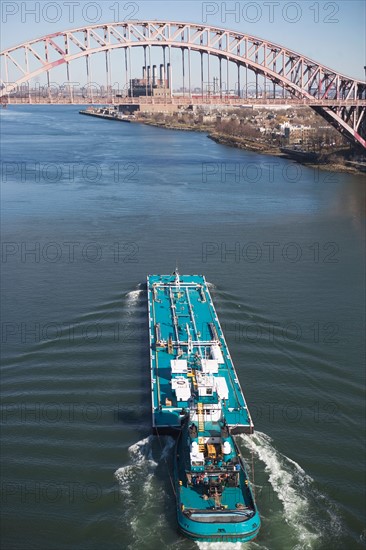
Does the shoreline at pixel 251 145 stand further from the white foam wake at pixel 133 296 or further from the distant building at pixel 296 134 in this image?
the white foam wake at pixel 133 296

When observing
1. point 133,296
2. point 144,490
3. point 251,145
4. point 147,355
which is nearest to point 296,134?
point 251,145

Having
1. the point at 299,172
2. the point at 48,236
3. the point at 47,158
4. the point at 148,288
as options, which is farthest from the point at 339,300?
the point at 47,158

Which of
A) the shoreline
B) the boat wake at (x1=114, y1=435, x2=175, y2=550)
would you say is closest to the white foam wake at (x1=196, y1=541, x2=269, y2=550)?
the boat wake at (x1=114, y1=435, x2=175, y2=550)

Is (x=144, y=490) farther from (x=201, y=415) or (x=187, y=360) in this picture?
(x=187, y=360)

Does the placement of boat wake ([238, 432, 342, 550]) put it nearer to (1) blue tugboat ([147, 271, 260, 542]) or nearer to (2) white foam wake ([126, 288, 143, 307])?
(1) blue tugboat ([147, 271, 260, 542])

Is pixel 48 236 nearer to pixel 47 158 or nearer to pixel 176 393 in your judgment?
pixel 176 393

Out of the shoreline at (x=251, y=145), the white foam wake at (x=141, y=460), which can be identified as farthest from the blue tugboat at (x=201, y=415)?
the shoreline at (x=251, y=145)
